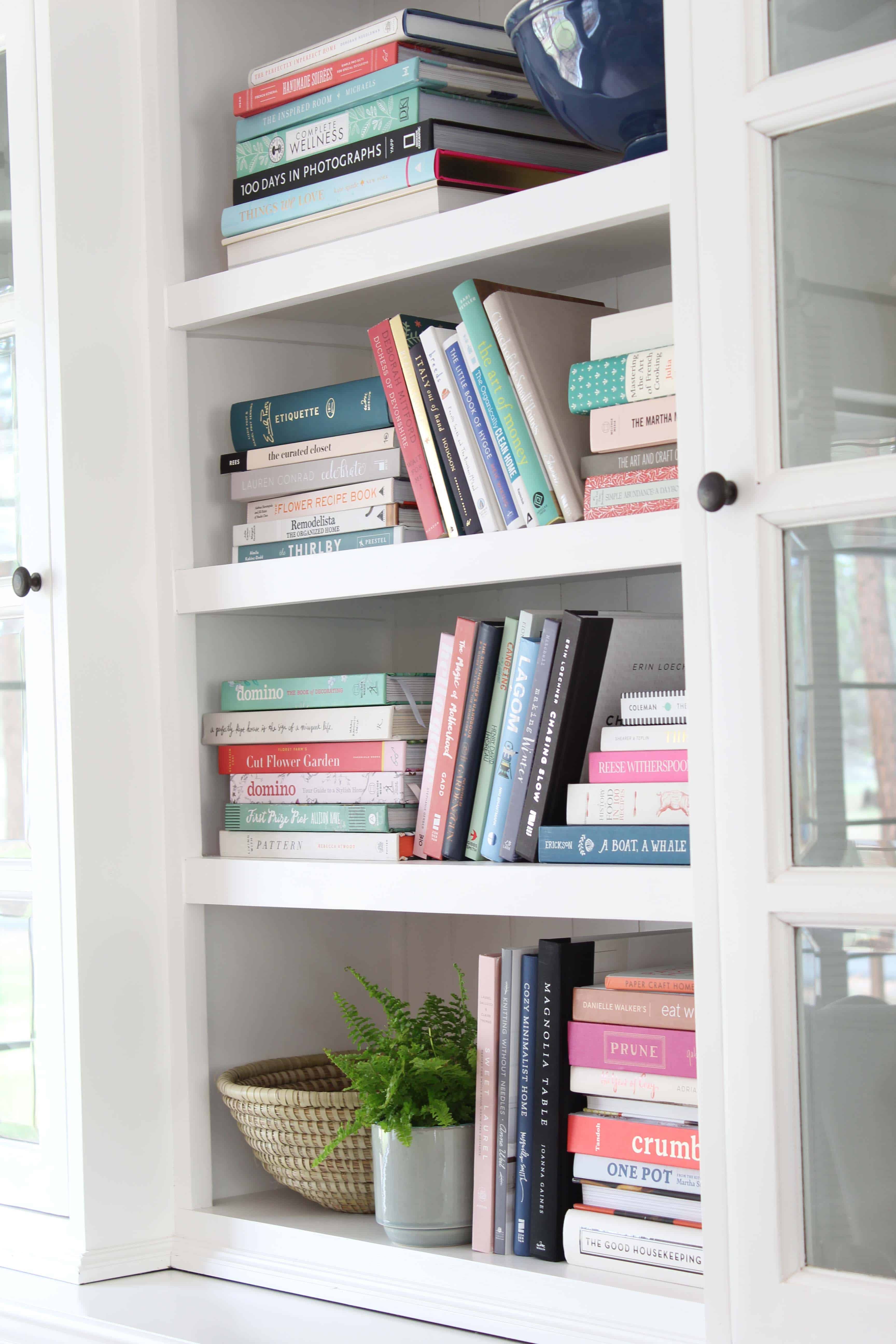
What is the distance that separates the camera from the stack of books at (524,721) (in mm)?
1347

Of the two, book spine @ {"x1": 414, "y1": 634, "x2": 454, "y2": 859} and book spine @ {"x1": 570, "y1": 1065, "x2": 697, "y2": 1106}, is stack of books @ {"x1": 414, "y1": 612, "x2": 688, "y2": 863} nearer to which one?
book spine @ {"x1": 414, "y1": 634, "x2": 454, "y2": 859}

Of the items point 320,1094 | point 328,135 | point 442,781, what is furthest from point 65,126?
point 320,1094

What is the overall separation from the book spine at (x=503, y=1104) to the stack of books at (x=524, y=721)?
0.36 ft

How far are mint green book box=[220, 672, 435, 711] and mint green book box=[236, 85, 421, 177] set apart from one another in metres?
0.55

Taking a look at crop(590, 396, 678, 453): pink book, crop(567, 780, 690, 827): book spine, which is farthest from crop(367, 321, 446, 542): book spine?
crop(567, 780, 690, 827): book spine

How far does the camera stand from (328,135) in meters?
1.52

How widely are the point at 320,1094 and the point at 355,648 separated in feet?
1.86

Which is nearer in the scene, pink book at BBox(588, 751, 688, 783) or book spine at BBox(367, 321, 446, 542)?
pink book at BBox(588, 751, 688, 783)

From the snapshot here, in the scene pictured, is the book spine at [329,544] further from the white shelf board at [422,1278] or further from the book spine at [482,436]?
the white shelf board at [422,1278]

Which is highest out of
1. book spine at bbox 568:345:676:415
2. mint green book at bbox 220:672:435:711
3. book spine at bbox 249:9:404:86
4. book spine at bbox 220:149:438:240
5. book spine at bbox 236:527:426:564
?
book spine at bbox 249:9:404:86

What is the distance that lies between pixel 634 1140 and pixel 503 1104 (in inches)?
5.7

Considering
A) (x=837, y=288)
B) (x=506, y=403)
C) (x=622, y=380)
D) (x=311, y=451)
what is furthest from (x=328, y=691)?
(x=837, y=288)

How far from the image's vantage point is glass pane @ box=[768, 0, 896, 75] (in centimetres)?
105

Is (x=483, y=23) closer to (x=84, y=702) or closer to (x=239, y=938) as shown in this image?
(x=84, y=702)
